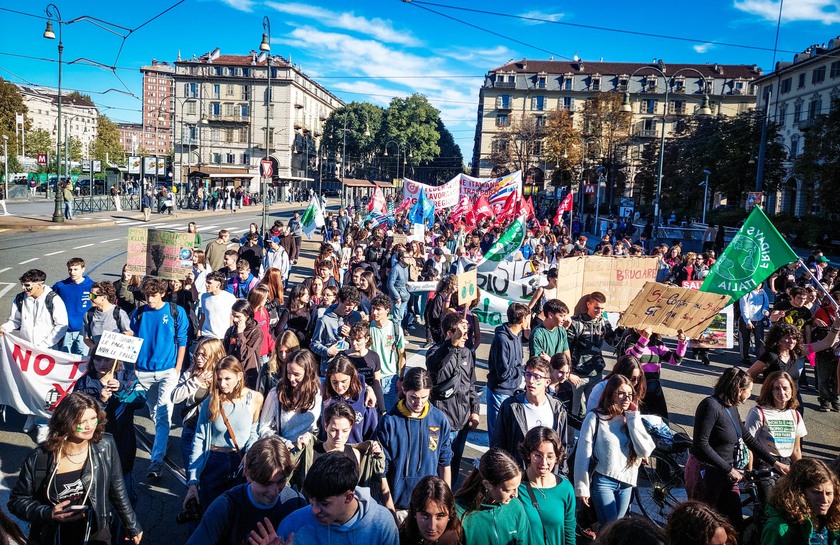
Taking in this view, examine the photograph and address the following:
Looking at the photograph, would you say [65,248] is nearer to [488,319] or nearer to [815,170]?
[488,319]

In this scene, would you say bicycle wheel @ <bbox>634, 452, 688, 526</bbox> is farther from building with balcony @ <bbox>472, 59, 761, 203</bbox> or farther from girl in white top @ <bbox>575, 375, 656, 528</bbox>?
building with balcony @ <bbox>472, 59, 761, 203</bbox>

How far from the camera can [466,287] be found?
28.0ft

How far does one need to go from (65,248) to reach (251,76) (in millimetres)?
64635

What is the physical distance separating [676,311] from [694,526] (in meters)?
4.84

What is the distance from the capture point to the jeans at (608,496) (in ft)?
13.8

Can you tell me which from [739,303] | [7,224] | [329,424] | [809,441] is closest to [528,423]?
[329,424]

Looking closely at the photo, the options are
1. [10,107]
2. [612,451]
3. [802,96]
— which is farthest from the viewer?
[10,107]

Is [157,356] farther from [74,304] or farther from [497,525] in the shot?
[497,525]

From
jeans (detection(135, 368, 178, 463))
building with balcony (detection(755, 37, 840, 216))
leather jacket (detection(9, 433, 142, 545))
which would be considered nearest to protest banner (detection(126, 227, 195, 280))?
jeans (detection(135, 368, 178, 463))

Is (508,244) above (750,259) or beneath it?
beneath

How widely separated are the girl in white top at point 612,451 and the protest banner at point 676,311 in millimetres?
2798

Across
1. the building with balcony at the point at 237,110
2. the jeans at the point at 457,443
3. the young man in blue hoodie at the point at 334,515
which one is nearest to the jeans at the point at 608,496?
the jeans at the point at 457,443

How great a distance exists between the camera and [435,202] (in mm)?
21453

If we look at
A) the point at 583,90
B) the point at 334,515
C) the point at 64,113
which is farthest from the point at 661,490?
the point at 64,113
